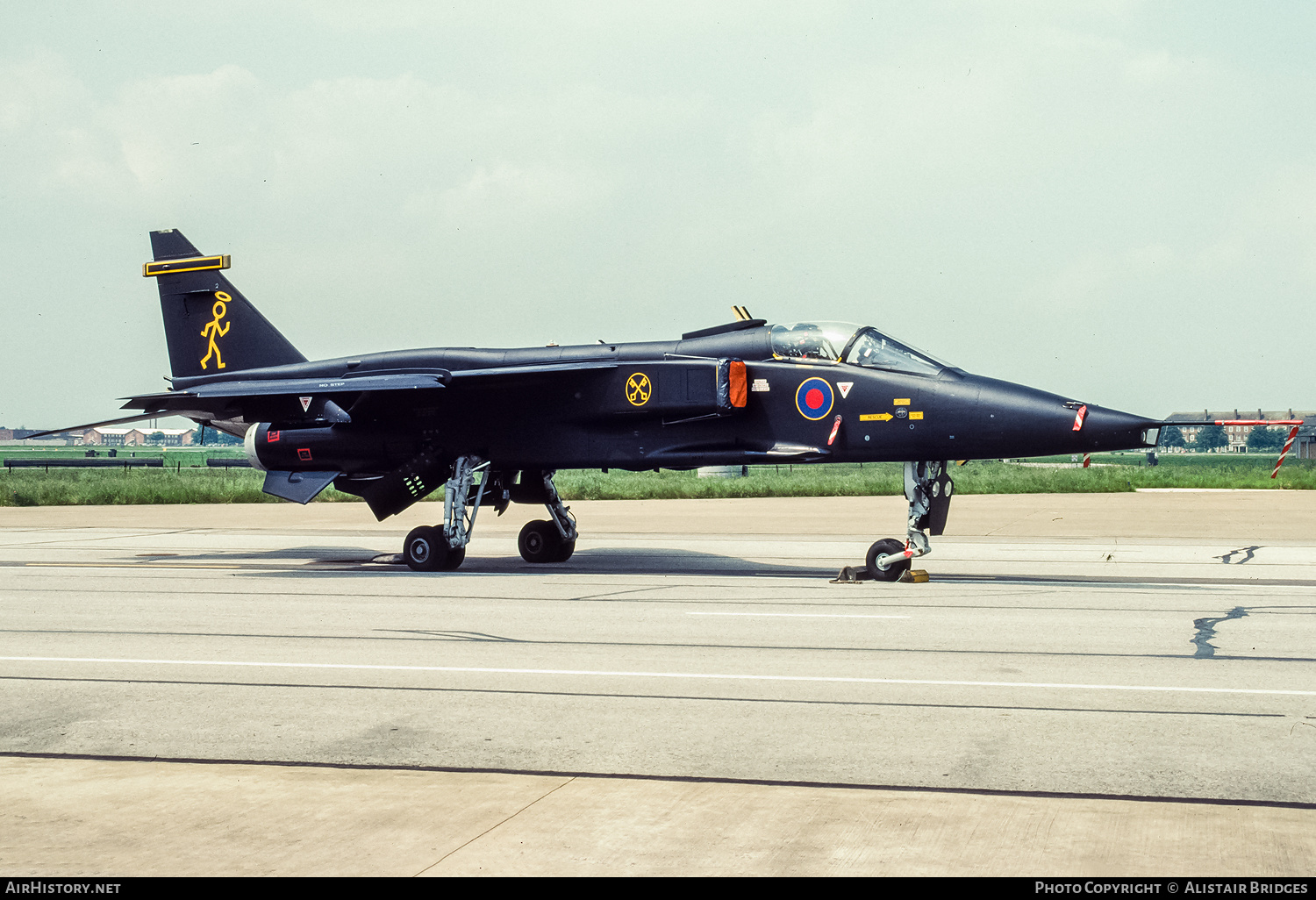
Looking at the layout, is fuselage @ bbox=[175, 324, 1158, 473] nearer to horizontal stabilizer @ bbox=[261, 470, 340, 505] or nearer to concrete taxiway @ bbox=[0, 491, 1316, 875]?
horizontal stabilizer @ bbox=[261, 470, 340, 505]

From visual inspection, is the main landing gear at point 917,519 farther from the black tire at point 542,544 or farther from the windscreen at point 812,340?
the black tire at point 542,544

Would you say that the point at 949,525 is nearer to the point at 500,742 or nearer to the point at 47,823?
the point at 500,742

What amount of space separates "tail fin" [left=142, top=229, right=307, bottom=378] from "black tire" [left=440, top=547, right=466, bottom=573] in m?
6.23

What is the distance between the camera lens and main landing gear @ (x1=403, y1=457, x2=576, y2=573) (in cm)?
1797

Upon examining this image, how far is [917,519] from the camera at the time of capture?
50.5 ft

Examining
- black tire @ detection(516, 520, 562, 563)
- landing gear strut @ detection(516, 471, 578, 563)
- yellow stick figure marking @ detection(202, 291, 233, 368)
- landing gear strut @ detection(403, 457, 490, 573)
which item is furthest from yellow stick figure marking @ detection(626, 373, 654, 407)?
yellow stick figure marking @ detection(202, 291, 233, 368)

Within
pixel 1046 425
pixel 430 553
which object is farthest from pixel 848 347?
pixel 430 553

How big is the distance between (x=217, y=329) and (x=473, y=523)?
6970 mm

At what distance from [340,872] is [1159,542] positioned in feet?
67.9

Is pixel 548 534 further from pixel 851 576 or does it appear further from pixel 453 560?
pixel 851 576

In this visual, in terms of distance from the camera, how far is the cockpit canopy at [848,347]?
15.6 meters

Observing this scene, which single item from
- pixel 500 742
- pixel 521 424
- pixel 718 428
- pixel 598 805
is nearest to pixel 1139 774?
pixel 598 805
